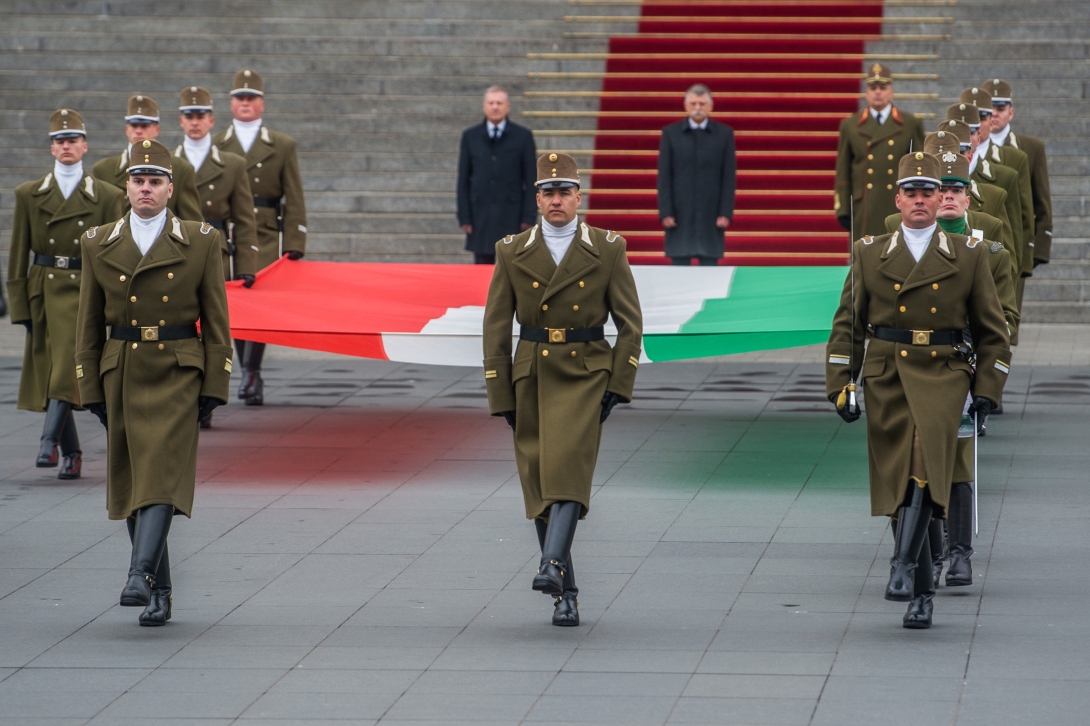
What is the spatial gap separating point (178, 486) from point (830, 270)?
19.1 ft

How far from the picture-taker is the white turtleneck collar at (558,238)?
21.4 ft

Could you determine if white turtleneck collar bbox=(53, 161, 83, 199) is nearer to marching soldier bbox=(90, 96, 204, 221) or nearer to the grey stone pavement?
marching soldier bbox=(90, 96, 204, 221)

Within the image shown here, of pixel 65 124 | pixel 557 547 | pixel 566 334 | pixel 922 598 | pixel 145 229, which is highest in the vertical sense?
pixel 65 124

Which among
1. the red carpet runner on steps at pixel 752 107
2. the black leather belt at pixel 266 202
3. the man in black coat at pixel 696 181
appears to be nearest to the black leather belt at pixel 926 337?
the black leather belt at pixel 266 202

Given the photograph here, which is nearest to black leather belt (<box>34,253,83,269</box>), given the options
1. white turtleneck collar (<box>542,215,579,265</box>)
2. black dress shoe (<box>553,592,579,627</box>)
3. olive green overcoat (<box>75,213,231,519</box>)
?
olive green overcoat (<box>75,213,231,519</box>)

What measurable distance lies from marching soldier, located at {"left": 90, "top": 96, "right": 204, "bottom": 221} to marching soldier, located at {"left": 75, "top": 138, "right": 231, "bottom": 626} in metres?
3.39

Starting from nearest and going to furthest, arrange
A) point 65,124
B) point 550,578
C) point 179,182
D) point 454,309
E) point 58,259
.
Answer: point 550,578, point 65,124, point 58,259, point 179,182, point 454,309

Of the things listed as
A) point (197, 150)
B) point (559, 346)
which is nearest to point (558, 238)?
point (559, 346)

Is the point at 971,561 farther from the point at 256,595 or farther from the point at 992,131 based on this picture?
the point at 992,131

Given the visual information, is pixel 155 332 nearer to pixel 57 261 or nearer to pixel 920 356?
pixel 920 356

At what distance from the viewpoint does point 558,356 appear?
6434 millimetres

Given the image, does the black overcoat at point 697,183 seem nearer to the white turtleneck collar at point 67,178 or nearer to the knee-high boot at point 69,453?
the white turtleneck collar at point 67,178

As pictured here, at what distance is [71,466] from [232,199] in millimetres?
2357

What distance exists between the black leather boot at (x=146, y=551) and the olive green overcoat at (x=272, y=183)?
5.45 m
